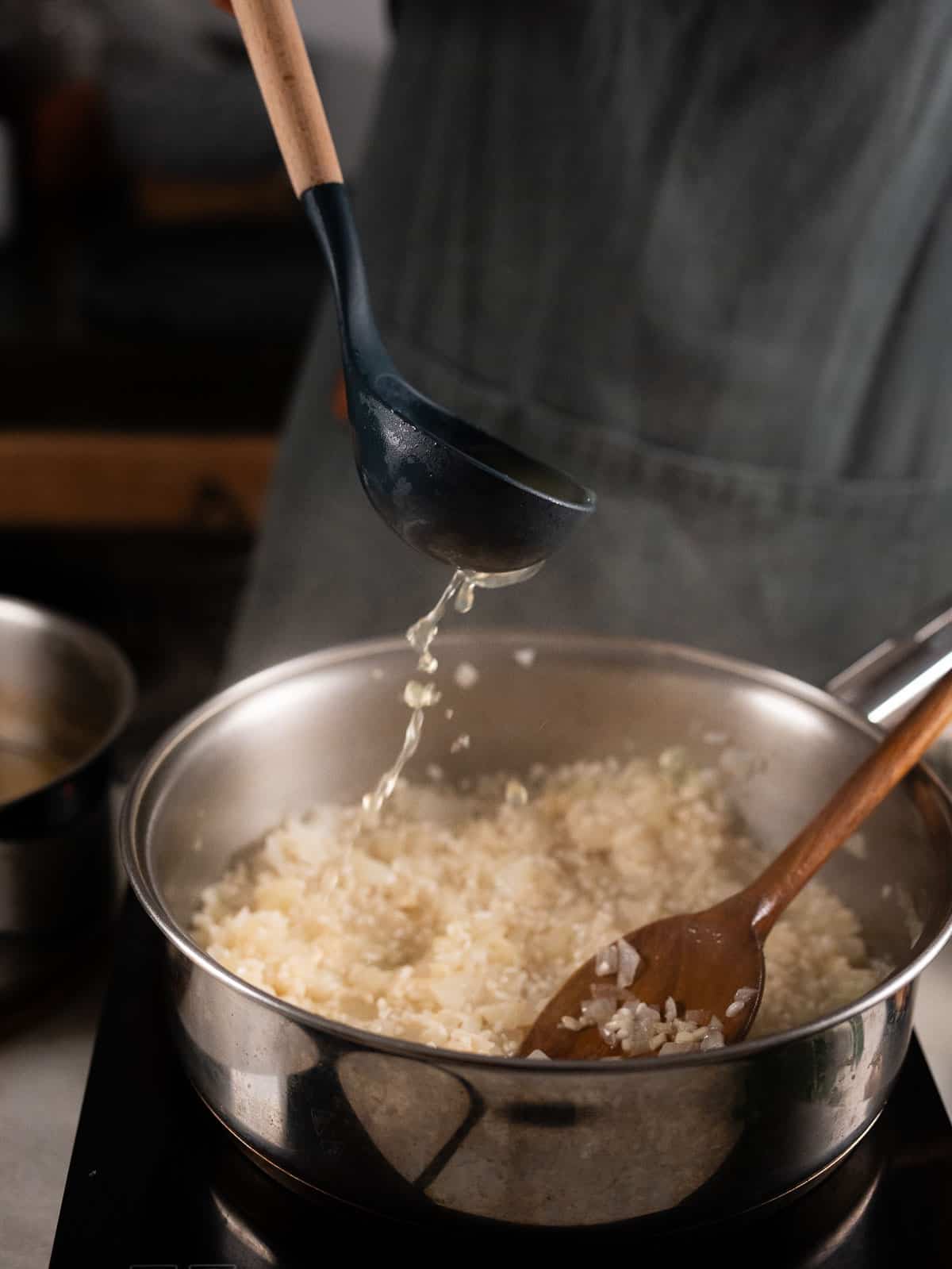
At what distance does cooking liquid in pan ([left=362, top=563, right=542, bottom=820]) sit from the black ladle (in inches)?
1.5

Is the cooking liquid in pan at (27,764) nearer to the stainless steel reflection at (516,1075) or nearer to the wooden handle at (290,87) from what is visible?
the stainless steel reflection at (516,1075)

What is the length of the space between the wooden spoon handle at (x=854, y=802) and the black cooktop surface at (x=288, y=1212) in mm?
129

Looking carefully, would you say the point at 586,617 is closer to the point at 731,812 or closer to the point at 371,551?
the point at 371,551

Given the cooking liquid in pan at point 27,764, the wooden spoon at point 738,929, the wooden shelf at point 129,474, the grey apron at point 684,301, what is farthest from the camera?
the wooden shelf at point 129,474

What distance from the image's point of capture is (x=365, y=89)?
288cm

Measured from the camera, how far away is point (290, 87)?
0.63 metres

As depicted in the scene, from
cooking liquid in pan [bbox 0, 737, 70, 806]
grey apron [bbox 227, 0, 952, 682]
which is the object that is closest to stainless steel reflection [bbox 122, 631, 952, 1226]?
cooking liquid in pan [bbox 0, 737, 70, 806]

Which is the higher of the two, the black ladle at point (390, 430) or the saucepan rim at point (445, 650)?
the black ladle at point (390, 430)

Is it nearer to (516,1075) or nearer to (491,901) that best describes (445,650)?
(491,901)

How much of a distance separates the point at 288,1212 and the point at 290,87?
1.83ft

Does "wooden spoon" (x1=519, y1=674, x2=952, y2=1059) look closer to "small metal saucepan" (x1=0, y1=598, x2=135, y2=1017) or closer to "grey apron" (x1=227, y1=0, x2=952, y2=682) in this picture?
"small metal saucepan" (x1=0, y1=598, x2=135, y2=1017)

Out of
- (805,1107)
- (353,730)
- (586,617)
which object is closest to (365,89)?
(586,617)

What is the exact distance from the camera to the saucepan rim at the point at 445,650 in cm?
53

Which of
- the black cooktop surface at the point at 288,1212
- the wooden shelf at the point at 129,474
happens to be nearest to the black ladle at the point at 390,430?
the black cooktop surface at the point at 288,1212
